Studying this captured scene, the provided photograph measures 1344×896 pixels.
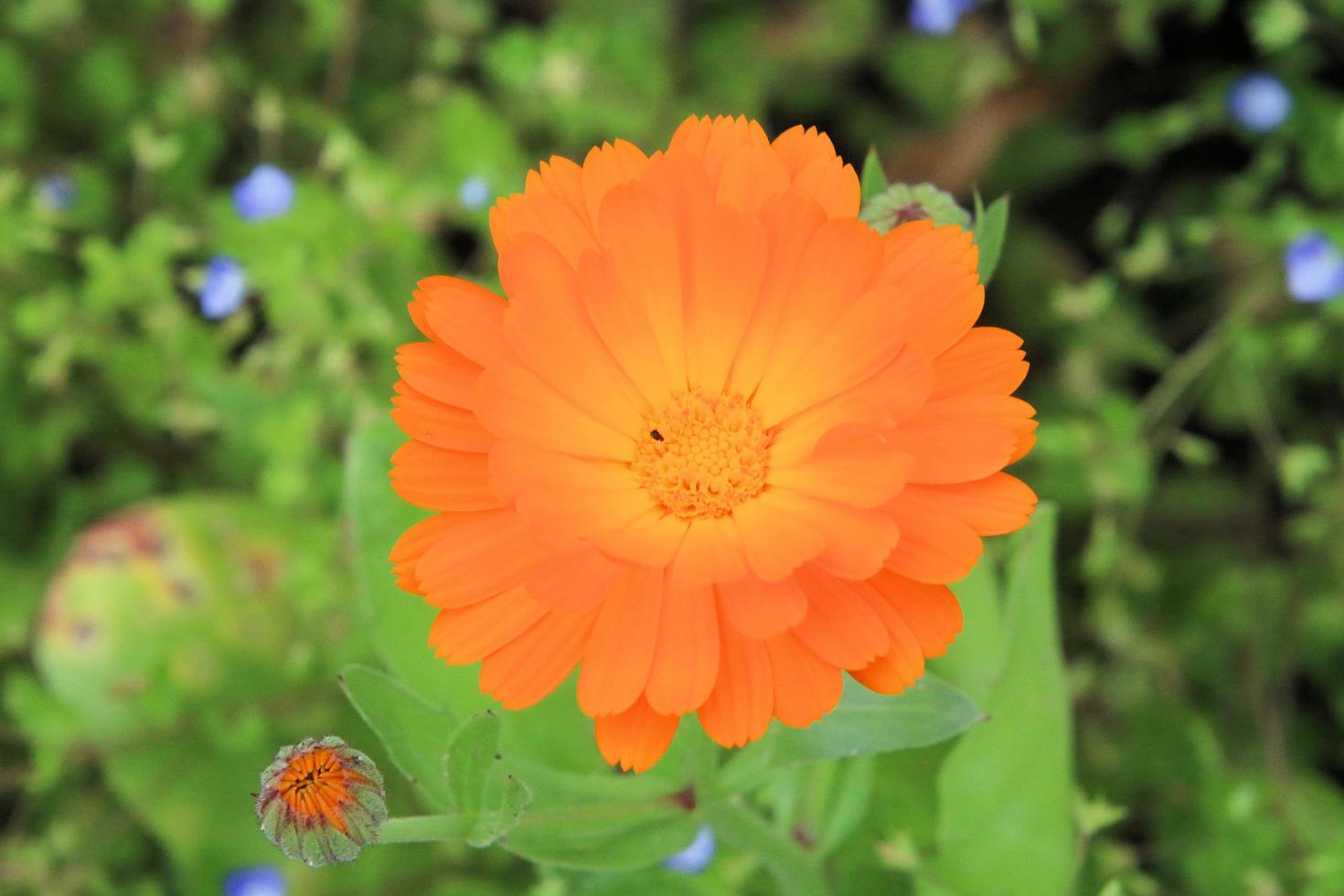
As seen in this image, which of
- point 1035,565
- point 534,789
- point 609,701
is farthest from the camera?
point 1035,565

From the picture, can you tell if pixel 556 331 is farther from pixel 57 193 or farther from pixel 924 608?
pixel 57 193

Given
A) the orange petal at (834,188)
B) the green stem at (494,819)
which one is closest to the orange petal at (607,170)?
the orange petal at (834,188)

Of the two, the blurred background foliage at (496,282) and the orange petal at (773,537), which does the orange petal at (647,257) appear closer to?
the orange petal at (773,537)

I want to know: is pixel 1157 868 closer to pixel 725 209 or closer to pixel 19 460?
pixel 725 209

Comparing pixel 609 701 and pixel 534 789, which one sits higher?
pixel 534 789

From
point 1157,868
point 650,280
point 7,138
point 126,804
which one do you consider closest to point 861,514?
point 650,280

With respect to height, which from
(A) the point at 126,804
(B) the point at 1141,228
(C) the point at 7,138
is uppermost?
(C) the point at 7,138
